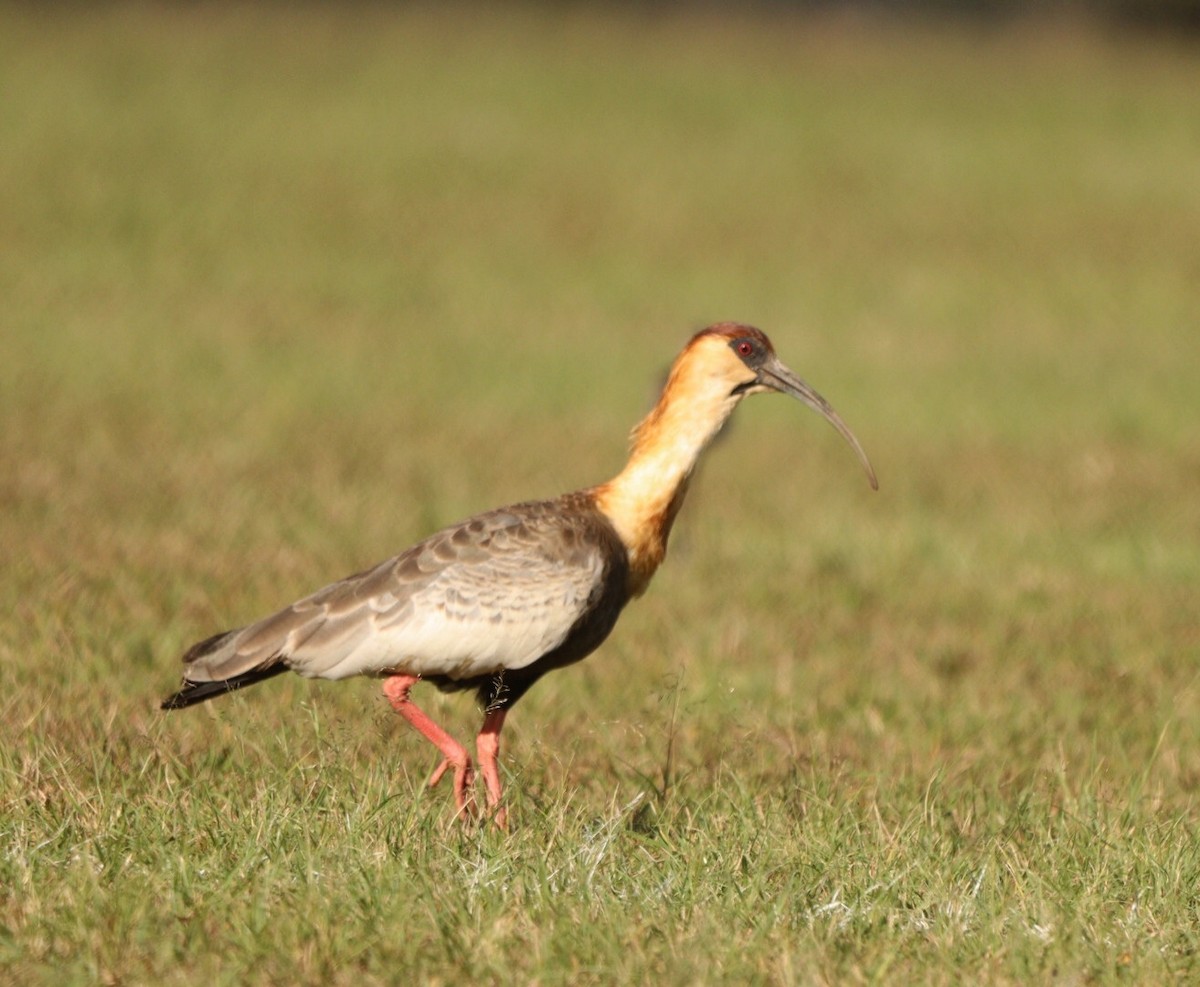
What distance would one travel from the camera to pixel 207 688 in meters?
5.73

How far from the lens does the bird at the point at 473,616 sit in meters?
5.72

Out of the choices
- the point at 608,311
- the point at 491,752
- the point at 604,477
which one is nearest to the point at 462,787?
the point at 491,752

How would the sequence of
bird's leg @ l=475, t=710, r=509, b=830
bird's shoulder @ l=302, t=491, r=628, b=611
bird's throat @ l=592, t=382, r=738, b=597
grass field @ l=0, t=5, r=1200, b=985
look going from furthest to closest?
bird's throat @ l=592, t=382, r=738, b=597, bird's shoulder @ l=302, t=491, r=628, b=611, bird's leg @ l=475, t=710, r=509, b=830, grass field @ l=0, t=5, r=1200, b=985

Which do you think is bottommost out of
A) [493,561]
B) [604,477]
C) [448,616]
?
[604,477]

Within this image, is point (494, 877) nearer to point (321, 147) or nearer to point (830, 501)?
point (830, 501)

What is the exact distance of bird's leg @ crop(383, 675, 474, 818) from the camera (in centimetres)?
555

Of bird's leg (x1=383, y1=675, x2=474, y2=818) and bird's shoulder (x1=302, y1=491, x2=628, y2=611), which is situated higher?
bird's shoulder (x1=302, y1=491, x2=628, y2=611)

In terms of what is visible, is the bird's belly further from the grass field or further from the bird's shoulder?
the grass field

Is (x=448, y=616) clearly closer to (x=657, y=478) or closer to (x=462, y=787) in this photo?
(x=462, y=787)

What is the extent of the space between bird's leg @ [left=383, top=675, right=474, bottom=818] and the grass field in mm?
102

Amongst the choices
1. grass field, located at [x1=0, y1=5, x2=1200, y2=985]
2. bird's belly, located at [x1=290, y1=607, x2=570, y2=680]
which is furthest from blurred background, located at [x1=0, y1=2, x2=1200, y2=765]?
bird's belly, located at [x1=290, y1=607, x2=570, y2=680]

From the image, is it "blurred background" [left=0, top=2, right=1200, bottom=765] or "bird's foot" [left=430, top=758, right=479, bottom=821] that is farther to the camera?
"blurred background" [left=0, top=2, right=1200, bottom=765]

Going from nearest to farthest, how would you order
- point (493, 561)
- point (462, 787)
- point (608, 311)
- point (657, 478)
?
point (462, 787)
point (493, 561)
point (657, 478)
point (608, 311)

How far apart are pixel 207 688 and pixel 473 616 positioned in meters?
0.86
